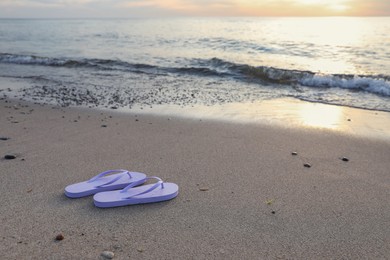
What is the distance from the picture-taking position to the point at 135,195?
3.24 metres

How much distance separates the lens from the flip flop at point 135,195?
313cm

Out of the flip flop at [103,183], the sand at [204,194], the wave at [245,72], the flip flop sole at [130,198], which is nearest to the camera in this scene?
the sand at [204,194]

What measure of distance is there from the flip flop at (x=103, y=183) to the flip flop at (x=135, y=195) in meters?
0.11

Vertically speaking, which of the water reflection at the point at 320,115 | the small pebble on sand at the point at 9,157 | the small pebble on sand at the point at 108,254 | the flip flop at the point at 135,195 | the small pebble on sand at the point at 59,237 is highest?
the small pebble on sand at the point at 9,157

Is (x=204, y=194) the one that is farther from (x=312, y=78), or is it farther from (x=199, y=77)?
(x=199, y=77)

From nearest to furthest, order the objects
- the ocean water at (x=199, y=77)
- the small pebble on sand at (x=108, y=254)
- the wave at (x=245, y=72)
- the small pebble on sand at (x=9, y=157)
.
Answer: the small pebble on sand at (x=108, y=254)
the small pebble on sand at (x=9, y=157)
the ocean water at (x=199, y=77)
the wave at (x=245, y=72)

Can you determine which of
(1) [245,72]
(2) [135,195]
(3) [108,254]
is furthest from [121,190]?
(1) [245,72]

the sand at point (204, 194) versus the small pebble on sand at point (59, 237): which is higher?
the small pebble on sand at point (59, 237)

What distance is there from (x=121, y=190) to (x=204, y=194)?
0.77 m

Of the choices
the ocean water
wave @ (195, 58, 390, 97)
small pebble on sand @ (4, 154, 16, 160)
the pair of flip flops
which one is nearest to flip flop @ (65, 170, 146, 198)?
the pair of flip flops

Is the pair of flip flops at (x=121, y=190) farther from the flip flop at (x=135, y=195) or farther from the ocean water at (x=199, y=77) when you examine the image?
the ocean water at (x=199, y=77)

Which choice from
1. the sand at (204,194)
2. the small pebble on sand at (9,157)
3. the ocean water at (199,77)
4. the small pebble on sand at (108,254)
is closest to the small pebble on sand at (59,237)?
the sand at (204,194)

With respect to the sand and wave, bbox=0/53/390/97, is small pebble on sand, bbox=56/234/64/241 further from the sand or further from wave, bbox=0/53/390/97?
wave, bbox=0/53/390/97

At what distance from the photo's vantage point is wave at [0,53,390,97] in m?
10.2
